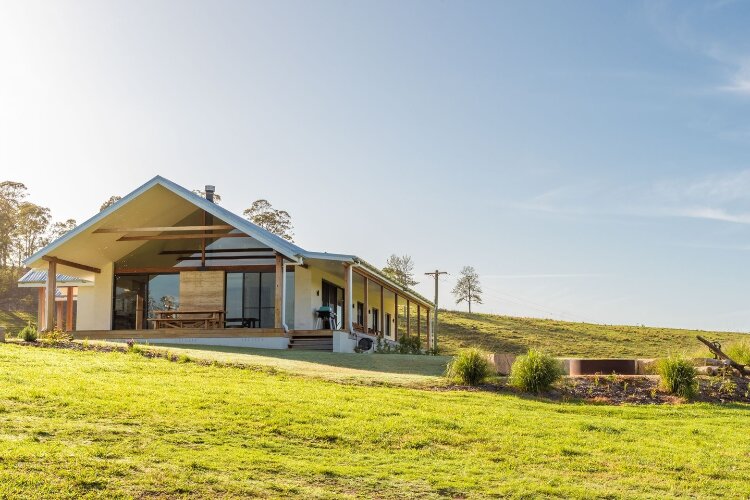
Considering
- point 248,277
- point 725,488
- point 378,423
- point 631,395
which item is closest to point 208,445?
point 378,423

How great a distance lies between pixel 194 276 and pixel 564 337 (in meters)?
30.2

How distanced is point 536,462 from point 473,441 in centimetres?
98

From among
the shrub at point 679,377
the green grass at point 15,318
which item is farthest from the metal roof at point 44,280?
the shrub at point 679,377

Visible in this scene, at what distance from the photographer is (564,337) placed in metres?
49.5

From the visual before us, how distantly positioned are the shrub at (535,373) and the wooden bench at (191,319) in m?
11.8

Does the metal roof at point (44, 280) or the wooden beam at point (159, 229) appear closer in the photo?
the wooden beam at point (159, 229)

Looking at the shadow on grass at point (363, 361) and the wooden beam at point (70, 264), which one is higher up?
the wooden beam at point (70, 264)

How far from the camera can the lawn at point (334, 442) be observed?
24.1 ft

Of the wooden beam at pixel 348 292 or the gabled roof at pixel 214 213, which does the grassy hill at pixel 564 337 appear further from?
the gabled roof at pixel 214 213

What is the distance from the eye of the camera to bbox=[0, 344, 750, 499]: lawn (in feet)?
24.1

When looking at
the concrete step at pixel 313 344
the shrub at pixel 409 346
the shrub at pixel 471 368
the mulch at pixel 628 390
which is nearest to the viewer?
the mulch at pixel 628 390

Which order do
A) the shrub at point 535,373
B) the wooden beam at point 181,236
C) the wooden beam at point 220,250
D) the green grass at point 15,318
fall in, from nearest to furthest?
the shrub at point 535,373, the wooden beam at point 181,236, the wooden beam at point 220,250, the green grass at point 15,318

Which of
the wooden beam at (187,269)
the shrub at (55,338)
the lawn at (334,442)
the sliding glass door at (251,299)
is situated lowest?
the lawn at (334,442)

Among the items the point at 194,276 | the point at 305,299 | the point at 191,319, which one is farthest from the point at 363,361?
the point at 194,276
